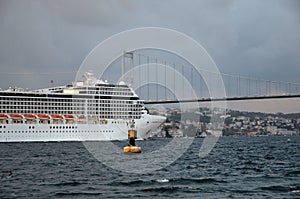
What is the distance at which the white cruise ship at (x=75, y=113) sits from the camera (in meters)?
64.9

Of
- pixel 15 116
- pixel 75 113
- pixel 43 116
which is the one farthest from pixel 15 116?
pixel 75 113

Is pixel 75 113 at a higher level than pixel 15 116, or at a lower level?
higher

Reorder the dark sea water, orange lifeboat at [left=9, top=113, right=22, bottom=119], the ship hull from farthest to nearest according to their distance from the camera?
orange lifeboat at [left=9, top=113, right=22, bottom=119] < the ship hull < the dark sea water

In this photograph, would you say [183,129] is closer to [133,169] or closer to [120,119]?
[120,119]

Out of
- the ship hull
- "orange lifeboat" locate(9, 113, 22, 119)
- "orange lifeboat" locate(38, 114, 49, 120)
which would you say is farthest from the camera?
"orange lifeboat" locate(38, 114, 49, 120)

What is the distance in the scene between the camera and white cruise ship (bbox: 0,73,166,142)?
6494 cm

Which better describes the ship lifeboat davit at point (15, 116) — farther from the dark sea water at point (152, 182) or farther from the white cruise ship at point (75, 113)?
the dark sea water at point (152, 182)

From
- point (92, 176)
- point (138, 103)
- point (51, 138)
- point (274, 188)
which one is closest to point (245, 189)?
point (274, 188)

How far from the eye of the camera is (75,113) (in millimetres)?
73562

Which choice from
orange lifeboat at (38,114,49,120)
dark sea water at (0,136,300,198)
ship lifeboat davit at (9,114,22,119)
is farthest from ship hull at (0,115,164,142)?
dark sea water at (0,136,300,198)

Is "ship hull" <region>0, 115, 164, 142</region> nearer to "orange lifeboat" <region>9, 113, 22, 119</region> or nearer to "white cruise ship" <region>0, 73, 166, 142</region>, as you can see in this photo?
"white cruise ship" <region>0, 73, 166, 142</region>

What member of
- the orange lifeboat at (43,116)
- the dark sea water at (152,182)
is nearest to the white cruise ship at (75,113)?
the orange lifeboat at (43,116)

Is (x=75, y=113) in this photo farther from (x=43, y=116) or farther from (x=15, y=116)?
(x=15, y=116)

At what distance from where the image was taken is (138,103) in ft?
263
